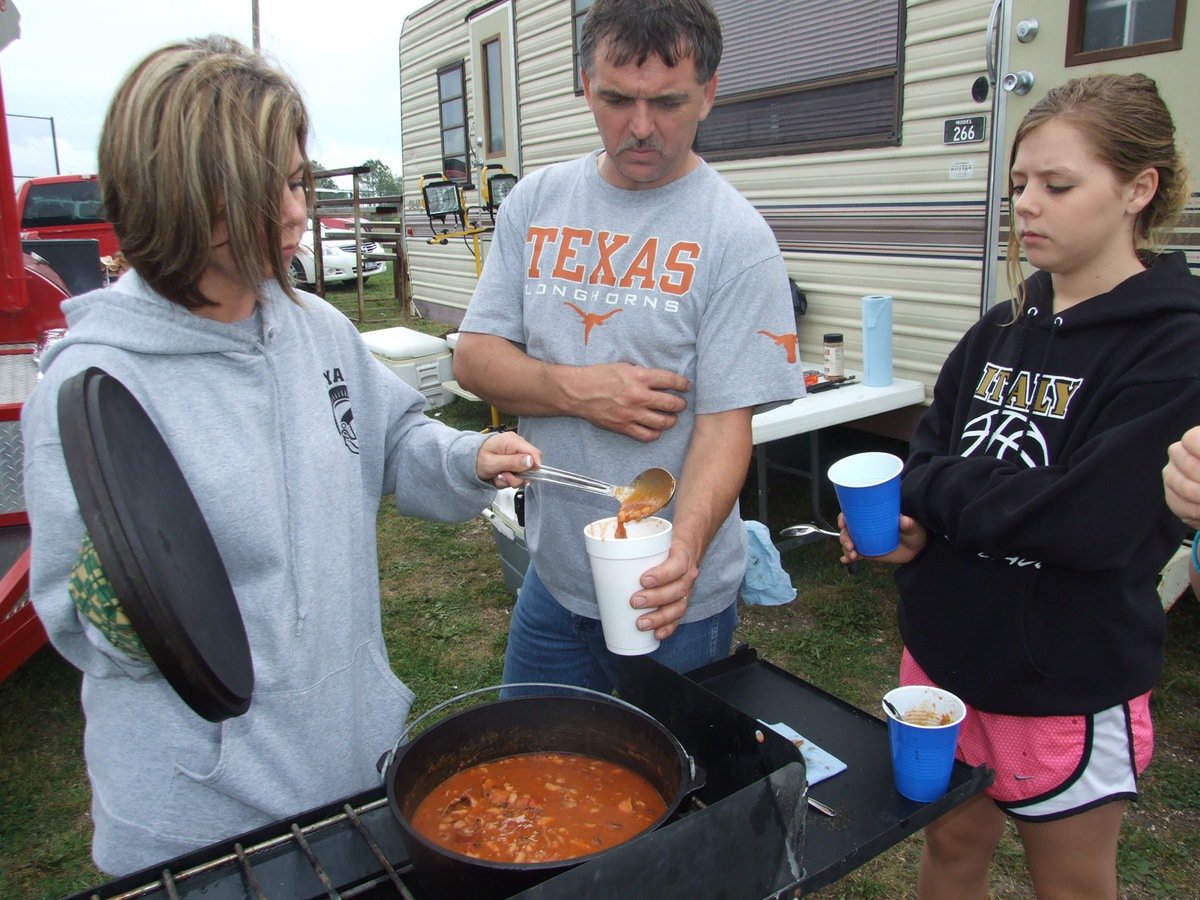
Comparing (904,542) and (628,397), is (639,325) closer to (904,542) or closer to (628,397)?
(628,397)

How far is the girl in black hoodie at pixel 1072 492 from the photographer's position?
174 centimetres

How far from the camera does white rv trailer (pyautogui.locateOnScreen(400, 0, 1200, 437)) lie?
3.93 metres

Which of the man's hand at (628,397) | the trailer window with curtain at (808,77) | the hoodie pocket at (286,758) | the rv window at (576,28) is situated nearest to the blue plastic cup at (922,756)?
the man's hand at (628,397)

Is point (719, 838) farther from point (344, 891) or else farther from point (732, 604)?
point (732, 604)

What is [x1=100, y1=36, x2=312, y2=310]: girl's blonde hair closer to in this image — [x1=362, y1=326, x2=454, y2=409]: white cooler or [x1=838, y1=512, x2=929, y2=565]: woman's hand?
[x1=838, y1=512, x2=929, y2=565]: woman's hand

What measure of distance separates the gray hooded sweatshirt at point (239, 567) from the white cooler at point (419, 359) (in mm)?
6654

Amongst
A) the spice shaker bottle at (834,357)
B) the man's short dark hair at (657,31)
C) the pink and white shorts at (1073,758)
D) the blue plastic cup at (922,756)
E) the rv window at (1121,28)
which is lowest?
the pink and white shorts at (1073,758)

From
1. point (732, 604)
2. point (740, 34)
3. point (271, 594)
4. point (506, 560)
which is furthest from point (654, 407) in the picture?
point (740, 34)

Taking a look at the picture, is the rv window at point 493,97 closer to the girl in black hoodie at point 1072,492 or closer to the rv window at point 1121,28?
the rv window at point 1121,28

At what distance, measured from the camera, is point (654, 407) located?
79.9 inches

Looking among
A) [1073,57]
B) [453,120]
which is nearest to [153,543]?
[1073,57]

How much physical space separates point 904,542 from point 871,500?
0.25 meters

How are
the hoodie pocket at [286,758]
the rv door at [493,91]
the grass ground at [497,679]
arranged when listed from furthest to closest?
the rv door at [493,91]
the grass ground at [497,679]
the hoodie pocket at [286,758]

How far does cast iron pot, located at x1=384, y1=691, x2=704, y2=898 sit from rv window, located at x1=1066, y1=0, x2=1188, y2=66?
369 centimetres
